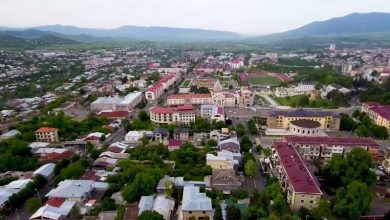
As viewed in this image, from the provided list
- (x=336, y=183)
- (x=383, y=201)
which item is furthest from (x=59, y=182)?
(x=383, y=201)

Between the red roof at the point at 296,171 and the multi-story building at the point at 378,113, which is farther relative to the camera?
the multi-story building at the point at 378,113

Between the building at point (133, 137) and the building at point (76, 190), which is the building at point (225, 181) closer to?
the building at point (76, 190)

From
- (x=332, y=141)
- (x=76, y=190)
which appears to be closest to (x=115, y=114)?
(x=76, y=190)

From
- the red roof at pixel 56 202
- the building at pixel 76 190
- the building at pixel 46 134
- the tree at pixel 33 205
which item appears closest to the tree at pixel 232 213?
the building at pixel 76 190

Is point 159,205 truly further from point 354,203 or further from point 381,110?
point 381,110

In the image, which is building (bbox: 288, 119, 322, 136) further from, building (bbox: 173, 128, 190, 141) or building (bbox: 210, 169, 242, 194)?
building (bbox: 210, 169, 242, 194)

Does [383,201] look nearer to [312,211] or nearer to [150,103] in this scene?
[312,211]

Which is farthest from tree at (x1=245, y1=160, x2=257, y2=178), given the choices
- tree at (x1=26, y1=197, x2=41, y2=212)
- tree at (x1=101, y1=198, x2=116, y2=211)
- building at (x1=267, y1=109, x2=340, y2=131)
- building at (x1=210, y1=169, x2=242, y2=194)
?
tree at (x1=26, y1=197, x2=41, y2=212)
